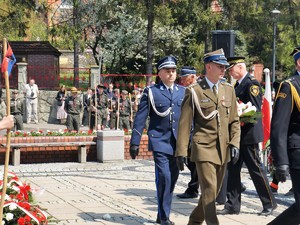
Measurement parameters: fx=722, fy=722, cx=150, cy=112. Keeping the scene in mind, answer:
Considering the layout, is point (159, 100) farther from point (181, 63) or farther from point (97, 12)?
point (181, 63)

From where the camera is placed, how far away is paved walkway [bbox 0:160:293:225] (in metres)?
8.74

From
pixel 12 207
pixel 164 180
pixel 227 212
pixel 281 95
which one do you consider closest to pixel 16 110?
pixel 227 212

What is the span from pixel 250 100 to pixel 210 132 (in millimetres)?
2004

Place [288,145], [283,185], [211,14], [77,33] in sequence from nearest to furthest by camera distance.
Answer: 1. [288,145]
2. [283,185]
3. [77,33]
4. [211,14]

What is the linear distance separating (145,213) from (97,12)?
94.7 feet

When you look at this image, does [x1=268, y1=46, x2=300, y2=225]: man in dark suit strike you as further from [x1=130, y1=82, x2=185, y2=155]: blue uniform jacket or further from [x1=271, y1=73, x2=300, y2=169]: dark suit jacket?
[x1=130, y1=82, x2=185, y2=155]: blue uniform jacket

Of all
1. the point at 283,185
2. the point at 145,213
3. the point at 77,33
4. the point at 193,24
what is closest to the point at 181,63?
the point at 193,24

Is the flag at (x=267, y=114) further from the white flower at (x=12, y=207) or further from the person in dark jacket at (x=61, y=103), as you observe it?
the person in dark jacket at (x=61, y=103)

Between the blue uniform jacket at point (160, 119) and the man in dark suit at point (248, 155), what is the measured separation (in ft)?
3.33

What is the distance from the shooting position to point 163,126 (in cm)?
848

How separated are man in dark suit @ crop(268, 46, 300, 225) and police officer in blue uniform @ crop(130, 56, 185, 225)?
197cm

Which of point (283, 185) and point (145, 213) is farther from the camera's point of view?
point (283, 185)

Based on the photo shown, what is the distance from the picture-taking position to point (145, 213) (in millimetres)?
9086

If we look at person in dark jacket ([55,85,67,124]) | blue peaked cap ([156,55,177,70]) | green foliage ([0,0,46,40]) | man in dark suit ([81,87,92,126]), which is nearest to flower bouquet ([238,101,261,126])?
blue peaked cap ([156,55,177,70])
